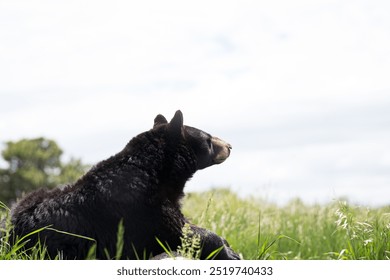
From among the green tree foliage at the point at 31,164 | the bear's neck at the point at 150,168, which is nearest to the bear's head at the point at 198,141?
the bear's neck at the point at 150,168

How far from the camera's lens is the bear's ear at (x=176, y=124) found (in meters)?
6.24

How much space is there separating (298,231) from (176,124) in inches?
168

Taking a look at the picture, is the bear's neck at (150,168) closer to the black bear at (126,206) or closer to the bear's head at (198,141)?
the black bear at (126,206)

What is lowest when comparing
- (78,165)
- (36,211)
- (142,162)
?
(36,211)

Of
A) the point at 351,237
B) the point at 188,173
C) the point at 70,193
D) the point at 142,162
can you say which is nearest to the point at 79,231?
the point at 70,193

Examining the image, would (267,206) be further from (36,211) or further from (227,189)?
(36,211)

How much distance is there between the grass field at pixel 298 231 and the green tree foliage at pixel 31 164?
20.0m

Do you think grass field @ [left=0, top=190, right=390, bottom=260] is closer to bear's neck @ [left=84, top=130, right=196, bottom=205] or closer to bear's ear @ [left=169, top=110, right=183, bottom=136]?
bear's neck @ [left=84, top=130, right=196, bottom=205]

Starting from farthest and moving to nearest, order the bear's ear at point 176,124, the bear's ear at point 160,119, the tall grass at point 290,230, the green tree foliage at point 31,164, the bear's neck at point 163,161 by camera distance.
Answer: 1. the green tree foliage at point 31,164
2. the tall grass at point 290,230
3. the bear's ear at point 160,119
4. the bear's ear at point 176,124
5. the bear's neck at point 163,161

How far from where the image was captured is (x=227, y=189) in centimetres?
1437

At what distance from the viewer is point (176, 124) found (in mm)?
6254

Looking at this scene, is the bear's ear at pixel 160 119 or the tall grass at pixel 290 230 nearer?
the bear's ear at pixel 160 119

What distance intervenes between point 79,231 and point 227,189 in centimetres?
893

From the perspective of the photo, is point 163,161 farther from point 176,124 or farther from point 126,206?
point 126,206
